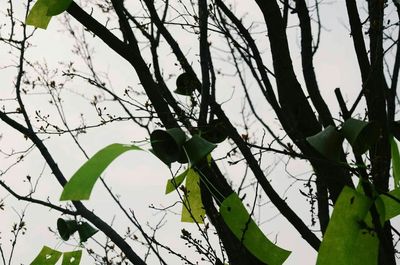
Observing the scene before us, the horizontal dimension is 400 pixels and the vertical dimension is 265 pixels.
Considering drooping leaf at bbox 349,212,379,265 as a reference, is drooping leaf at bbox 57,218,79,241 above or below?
above

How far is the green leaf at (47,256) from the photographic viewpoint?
1.11 m

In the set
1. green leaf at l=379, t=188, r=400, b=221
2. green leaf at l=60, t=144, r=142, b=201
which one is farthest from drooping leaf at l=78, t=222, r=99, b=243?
green leaf at l=379, t=188, r=400, b=221

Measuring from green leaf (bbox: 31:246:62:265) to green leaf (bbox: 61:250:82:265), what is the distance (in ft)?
0.06

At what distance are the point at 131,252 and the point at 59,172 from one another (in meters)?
0.45

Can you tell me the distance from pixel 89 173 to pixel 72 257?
60cm

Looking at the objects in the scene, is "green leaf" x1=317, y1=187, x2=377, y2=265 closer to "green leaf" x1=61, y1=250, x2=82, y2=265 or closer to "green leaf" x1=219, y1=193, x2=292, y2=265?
"green leaf" x1=219, y1=193, x2=292, y2=265

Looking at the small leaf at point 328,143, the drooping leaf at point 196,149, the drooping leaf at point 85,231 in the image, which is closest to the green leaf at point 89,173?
the drooping leaf at point 196,149

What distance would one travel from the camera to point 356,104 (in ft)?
4.49

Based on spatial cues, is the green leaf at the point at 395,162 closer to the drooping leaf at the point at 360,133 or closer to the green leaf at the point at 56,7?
the drooping leaf at the point at 360,133

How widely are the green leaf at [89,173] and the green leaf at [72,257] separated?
558 mm

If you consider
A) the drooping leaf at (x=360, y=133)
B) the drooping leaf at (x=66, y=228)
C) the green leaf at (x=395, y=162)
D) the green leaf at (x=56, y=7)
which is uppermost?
the green leaf at (x=56, y=7)

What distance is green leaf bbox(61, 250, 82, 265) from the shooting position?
3.73 feet

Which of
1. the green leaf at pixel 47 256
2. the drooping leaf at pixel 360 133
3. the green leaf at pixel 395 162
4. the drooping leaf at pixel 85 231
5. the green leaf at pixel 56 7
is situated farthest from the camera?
the drooping leaf at pixel 85 231

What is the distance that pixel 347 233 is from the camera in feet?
2.20
